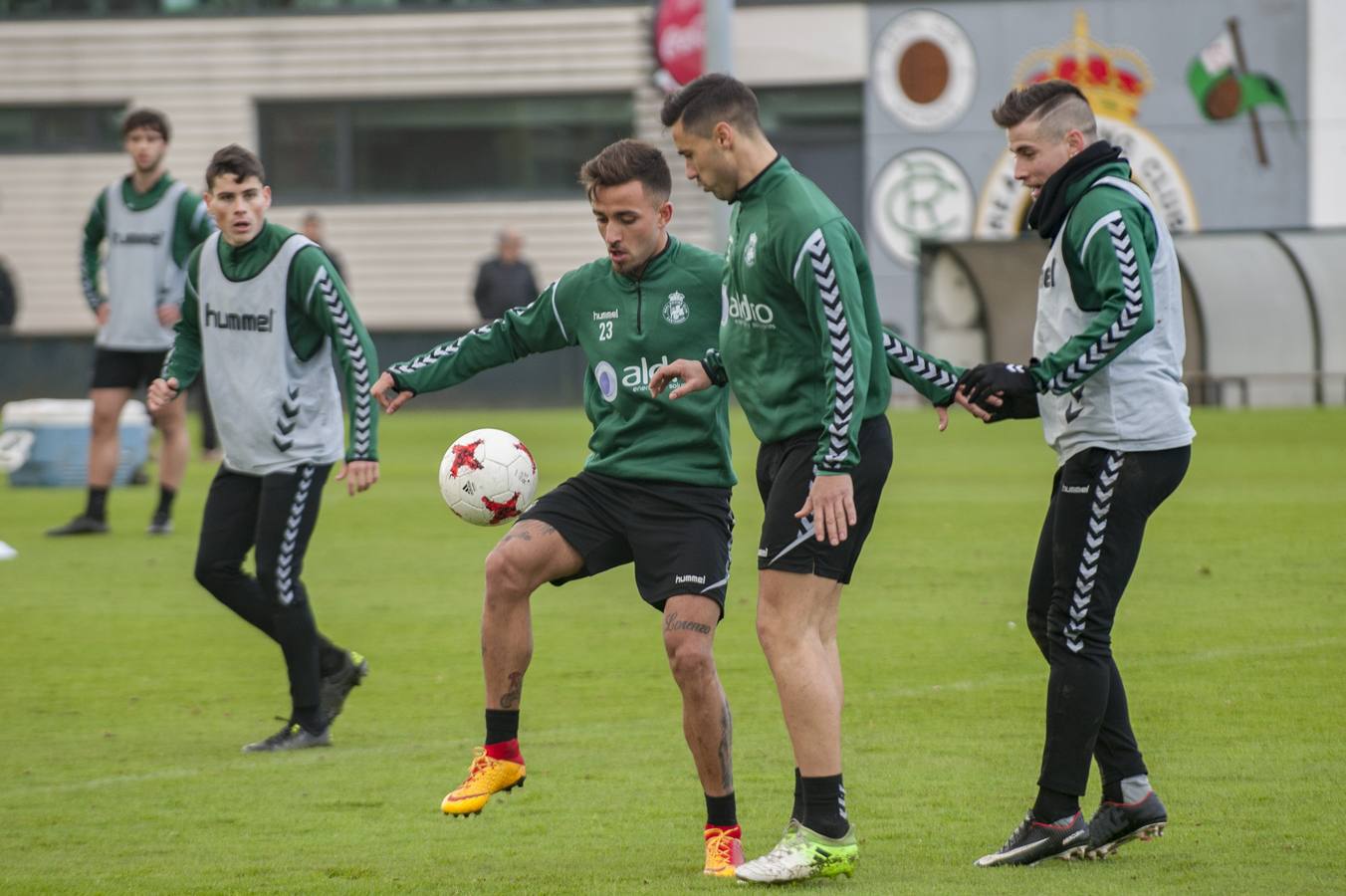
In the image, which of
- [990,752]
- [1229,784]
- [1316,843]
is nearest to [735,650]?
[990,752]

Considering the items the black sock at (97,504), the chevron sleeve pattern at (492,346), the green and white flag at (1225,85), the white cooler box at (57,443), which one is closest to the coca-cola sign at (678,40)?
the green and white flag at (1225,85)

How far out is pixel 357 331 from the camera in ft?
23.4

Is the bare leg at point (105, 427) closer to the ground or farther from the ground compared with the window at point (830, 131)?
closer to the ground

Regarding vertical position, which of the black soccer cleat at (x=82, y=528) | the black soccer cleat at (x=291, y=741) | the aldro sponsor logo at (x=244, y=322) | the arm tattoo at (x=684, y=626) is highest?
the aldro sponsor logo at (x=244, y=322)

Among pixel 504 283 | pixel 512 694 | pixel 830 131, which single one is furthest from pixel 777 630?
pixel 830 131

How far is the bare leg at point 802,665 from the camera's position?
5.16m

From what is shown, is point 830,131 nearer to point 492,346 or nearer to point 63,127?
point 63,127

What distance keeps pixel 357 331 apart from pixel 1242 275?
745 inches

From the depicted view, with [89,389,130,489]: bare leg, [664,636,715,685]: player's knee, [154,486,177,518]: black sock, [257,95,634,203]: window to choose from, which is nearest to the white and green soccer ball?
[664,636,715,685]: player's knee

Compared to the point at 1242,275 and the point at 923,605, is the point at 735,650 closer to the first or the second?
the point at 923,605

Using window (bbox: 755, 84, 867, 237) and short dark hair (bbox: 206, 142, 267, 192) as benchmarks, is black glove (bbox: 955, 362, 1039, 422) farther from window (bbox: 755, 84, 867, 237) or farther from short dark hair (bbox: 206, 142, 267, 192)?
window (bbox: 755, 84, 867, 237)

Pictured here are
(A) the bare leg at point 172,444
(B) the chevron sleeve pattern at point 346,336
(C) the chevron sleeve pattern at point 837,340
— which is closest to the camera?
(C) the chevron sleeve pattern at point 837,340

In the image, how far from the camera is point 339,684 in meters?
7.45

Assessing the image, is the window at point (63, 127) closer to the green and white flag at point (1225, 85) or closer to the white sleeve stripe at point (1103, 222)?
the green and white flag at point (1225, 85)
